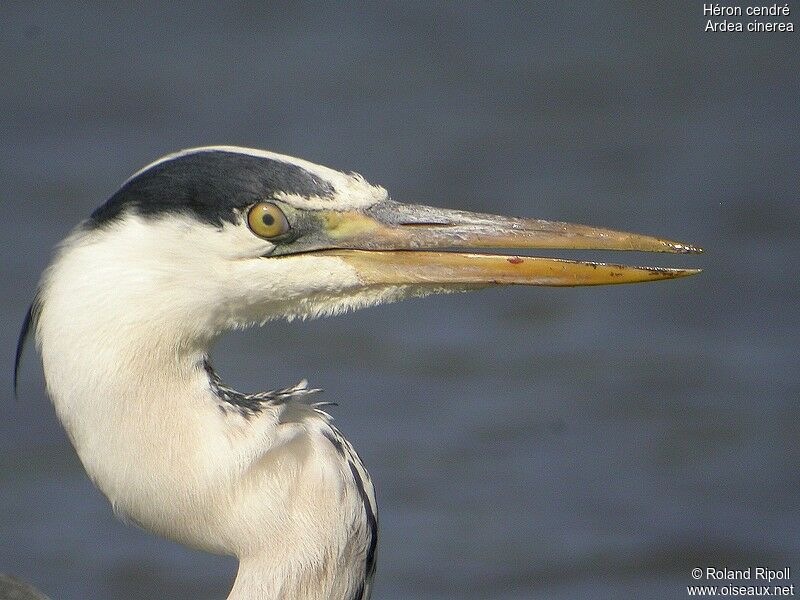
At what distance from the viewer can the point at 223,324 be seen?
326 cm

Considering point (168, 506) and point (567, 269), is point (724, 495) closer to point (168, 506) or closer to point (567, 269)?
point (567, 269)

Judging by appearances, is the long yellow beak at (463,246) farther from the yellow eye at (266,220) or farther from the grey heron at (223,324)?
the yellow eye at (266,220)

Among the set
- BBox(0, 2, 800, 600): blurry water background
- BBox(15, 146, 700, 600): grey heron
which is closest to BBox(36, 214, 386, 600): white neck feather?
BBox(15, 146, 700, 600): grey heron

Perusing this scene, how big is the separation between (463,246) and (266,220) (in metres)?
0.52

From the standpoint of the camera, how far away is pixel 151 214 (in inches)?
→ 125

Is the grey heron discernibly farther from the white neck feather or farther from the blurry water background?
the blurry water background

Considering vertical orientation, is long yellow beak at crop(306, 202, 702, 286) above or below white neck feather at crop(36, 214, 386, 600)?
above

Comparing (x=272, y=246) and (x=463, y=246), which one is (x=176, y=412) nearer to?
(x=272, y=246)

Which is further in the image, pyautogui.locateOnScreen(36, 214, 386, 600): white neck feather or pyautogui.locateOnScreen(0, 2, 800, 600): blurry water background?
pyautogui.locateOnScreen(0, 2, 800, 600): blurry water background

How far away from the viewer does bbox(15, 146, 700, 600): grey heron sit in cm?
314

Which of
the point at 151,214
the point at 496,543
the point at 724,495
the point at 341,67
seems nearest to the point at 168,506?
the point at 151,214

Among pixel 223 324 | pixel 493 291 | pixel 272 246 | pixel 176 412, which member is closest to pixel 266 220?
pixel 272 246

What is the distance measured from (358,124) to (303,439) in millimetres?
5789

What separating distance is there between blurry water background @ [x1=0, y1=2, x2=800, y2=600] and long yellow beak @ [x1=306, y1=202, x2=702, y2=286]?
2.90 m
